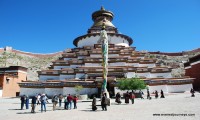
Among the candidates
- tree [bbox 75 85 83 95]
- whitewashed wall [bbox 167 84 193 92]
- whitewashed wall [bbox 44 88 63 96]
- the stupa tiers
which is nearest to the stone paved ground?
tree [bbox 75 85 83 95]

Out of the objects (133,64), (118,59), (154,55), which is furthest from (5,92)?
(154,55)

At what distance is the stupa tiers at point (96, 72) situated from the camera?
26.7 meters

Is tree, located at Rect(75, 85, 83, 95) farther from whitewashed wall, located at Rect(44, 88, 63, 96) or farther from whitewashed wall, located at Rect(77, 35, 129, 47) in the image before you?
whitewashed wall, located at Rect(77, 35, 129, 47)

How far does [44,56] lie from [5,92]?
1296 inches

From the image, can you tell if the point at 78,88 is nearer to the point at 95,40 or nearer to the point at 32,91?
the point at 32,91

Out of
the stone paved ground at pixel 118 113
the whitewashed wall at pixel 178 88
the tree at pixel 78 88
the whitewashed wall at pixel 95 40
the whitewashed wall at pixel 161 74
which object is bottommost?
the stone paved ground at pixel 118 113

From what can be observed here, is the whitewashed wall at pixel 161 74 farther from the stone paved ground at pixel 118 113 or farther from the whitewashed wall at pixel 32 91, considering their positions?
the stone paved ground at pixel 118 113

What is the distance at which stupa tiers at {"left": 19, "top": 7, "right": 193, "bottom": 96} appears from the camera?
2667 cm

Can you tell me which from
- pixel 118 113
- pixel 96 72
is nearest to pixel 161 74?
pixel 96 72

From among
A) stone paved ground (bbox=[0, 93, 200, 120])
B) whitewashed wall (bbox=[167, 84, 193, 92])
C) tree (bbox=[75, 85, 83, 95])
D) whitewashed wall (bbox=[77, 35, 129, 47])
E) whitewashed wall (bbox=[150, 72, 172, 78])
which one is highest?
whitewashed wall (bbox=[77, 35, 129, 47])

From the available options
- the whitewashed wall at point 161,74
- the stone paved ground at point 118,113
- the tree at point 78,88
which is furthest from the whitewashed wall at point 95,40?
the stone paved ground at point 118,113

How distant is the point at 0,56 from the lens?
2281 inches

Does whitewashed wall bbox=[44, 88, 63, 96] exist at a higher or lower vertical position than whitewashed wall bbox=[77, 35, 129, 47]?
lower

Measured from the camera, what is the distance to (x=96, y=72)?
28594 millimetres
